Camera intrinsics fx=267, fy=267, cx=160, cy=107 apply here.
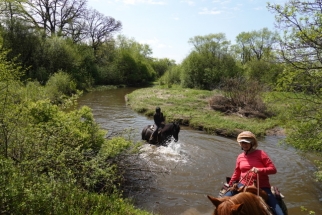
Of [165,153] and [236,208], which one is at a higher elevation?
[236,208]

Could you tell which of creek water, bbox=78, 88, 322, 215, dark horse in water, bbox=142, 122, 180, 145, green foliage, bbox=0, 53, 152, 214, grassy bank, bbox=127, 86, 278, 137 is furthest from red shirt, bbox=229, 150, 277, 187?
grassy bank, bbox=127, 86, 278, 137

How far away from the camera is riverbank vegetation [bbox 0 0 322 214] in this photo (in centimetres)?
519

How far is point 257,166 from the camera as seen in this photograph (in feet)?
17.2

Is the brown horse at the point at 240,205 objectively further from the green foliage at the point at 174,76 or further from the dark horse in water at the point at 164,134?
the green foliage at the point at 174,76

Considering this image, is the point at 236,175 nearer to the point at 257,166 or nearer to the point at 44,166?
the point at 257,166

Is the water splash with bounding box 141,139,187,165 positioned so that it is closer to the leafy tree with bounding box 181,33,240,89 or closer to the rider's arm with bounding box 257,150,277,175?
the rider's arm with bounding box 257,150,277,175

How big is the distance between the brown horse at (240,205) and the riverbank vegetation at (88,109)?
2.84 m

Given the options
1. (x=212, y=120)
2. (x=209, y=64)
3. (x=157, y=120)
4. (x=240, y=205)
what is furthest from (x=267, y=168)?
(x=209, y=64)

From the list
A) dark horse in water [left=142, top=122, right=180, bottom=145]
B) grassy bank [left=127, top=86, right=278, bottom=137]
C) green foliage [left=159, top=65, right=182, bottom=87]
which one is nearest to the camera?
dark horse in water [left=142, top=122, right=180, bottom=145]

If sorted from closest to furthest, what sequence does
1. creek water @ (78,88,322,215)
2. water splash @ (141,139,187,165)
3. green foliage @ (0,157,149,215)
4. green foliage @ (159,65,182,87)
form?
green foliage @ (0,157,149,215)
creek water @ (78,88,322,215)
water splash @ (141,139,187,165)
green foliage @ (159,65,182,87)

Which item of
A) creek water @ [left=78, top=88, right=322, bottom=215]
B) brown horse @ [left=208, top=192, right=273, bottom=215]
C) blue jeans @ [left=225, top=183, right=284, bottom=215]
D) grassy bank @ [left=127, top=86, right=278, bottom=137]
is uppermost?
brown horse @ [left=208, top=192, right=273, bottom=215]

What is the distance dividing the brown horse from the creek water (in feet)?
16.0

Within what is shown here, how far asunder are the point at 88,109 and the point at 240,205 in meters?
7.00

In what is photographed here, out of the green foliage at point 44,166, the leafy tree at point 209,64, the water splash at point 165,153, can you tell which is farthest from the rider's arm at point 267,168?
the leafy tree at point 209,64
